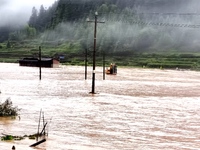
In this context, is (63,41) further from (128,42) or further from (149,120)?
(149,120)

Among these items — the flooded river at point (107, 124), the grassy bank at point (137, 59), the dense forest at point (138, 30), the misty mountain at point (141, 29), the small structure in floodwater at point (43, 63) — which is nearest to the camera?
the flooded river at point (107, 124)

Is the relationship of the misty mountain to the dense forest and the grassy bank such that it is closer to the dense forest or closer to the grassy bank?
the dense forest

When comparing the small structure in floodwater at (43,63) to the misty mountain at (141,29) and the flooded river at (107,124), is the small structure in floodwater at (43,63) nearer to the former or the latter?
Result: the misty mountain at (141,29)

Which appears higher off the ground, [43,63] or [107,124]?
[43,63]

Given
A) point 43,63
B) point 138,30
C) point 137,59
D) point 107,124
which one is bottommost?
point 107,124

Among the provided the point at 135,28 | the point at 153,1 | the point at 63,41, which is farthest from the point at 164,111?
the point at 153,1

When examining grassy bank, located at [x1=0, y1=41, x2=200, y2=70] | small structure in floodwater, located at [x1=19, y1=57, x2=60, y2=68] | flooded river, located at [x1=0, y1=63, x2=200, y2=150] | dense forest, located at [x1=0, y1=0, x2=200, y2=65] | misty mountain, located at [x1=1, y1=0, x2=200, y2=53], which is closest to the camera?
flooded river, located at [x1=0, y1=63, x2=200, y2=150]

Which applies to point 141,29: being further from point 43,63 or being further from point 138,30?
point 43,63

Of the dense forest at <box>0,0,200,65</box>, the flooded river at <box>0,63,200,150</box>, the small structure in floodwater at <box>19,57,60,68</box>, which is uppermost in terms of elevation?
the dense forest at <box>0,0,200,65</box>

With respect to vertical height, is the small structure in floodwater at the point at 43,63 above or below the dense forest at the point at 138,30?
below

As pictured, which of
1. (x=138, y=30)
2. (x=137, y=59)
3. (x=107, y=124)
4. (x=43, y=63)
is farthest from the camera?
(x=138, y=30)

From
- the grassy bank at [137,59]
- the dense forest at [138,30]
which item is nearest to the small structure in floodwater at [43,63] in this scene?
the grassy bank at [137,59]

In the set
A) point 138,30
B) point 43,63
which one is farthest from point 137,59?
point 138,30

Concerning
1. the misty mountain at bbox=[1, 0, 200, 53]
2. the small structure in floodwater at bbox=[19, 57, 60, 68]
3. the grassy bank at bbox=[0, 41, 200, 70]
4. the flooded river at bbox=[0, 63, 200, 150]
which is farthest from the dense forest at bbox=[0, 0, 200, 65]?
the flooded river at bbox=[0, 63, 200, 150]
